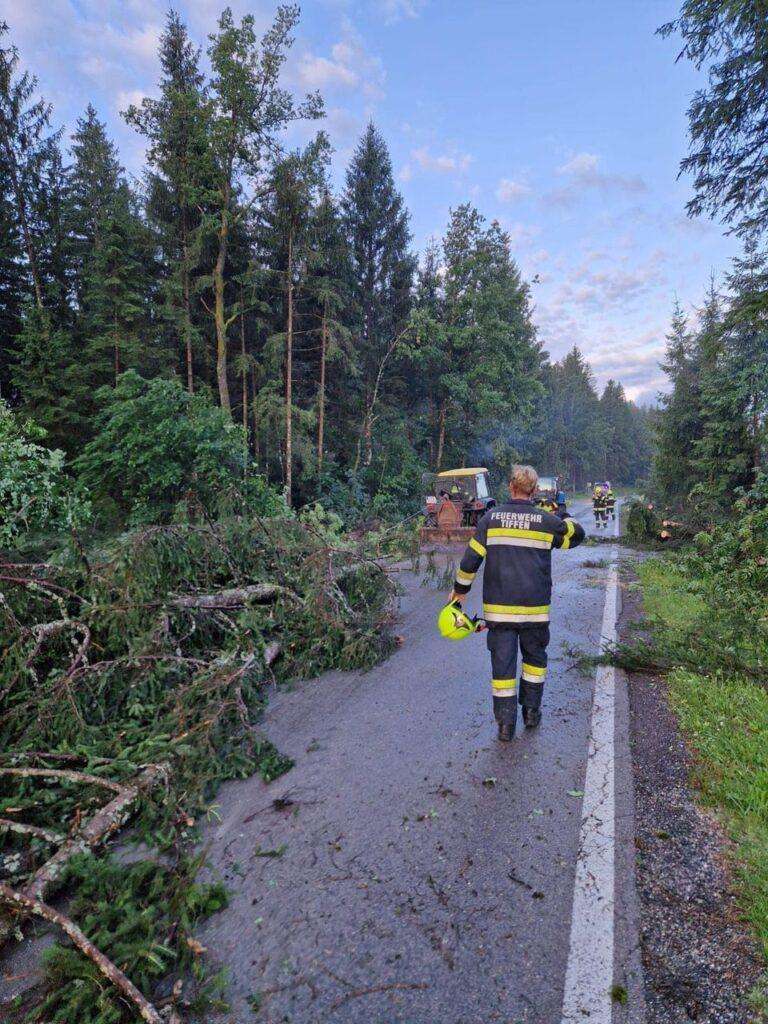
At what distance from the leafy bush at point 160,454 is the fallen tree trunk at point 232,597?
4318 mm

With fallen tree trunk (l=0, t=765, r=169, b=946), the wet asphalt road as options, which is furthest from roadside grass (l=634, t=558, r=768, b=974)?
fallen tree trunk (l=0, t=765, r=169, b=946)

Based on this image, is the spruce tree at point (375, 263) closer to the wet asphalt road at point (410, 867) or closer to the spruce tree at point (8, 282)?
the spruce tree at point (8, 282)

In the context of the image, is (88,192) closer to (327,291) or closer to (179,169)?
(179,169)

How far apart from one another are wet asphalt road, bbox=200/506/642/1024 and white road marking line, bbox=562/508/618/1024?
0.13 feet

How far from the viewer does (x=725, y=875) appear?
2.31m

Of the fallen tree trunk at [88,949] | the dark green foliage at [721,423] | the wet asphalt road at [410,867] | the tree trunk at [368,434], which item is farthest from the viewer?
the tree trunk at [368,434]

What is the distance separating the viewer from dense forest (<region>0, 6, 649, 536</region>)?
53.4ft

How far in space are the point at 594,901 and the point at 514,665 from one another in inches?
62.1

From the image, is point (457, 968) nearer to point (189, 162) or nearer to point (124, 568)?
point (124, 568)

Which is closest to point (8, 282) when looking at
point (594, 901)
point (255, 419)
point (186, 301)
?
point (186, 301)

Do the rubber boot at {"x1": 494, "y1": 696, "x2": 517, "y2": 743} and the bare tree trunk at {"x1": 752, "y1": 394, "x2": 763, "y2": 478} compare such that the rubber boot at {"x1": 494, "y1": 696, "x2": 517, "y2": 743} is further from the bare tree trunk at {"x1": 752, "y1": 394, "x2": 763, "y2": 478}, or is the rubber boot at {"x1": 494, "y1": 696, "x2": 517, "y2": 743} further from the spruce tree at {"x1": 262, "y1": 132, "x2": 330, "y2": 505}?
the spruce tree at {"x1": 262, "y1": 132, "x2": 330, "y2": 505}

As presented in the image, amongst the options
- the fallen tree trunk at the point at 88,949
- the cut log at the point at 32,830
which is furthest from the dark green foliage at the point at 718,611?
the cut log at the point at 32,830

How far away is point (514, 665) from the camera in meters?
3.63

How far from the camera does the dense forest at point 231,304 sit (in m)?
16.3
